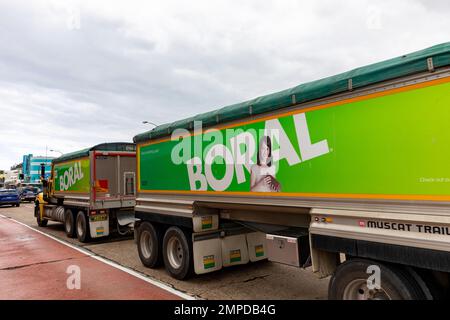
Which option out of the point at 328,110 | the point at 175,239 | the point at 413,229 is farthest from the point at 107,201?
the point at 413,229

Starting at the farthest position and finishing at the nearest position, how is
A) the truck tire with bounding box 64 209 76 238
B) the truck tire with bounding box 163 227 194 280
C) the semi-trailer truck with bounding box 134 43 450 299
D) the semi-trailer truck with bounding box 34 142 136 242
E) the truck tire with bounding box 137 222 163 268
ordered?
1. the truck tire with bounding box 64 209 76 238
2. the semi-trailer truck with bounding box 34 142 136 242
3. the truck tire with bounding box 137 222 163 268
4. the truck tire with bounding box 163 227 194 280
5. the semi-trailer truck with bounding box 134 43 450 299

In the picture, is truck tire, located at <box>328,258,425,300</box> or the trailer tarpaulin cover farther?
truck tire, located at <box>328,258,425,300</box>

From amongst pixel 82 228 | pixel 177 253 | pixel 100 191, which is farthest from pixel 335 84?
pixel 82 228

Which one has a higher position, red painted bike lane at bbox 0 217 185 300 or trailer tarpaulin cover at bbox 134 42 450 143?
trailer tarpaulin cover at bbox 134 42 450 143

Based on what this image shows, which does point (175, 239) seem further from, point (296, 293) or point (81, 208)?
point (81, 208)

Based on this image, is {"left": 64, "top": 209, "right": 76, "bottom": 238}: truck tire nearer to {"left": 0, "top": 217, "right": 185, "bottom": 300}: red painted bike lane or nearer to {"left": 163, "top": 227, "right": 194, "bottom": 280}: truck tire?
{"left": 0, "top": 217, "right": 185, "bottom": 300}: red painted bike lane

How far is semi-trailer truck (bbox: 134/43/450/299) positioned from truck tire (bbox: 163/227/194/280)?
64 millimetres

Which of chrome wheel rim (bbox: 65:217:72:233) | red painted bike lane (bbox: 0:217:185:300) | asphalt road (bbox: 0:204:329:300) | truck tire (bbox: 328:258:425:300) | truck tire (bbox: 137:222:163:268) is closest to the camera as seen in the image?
truck tire (bbox: 328:258:425:300)

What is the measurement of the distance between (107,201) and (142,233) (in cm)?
399

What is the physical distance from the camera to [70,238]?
43.3ft

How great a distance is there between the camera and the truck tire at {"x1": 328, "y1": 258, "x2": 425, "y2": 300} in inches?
140

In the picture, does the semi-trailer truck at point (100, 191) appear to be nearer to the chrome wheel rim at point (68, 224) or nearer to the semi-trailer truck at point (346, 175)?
the chrome wheel rim at point (68, 224)

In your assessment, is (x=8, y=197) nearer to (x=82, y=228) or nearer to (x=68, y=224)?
(x=68, y=224)

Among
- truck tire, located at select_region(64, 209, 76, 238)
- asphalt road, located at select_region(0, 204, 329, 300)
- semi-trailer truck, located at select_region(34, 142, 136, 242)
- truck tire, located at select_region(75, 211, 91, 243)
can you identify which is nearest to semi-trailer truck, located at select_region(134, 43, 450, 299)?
asphalt road, located at select_region(0, 204, 329, 300)
